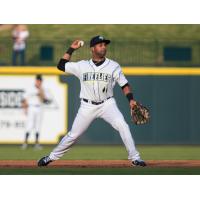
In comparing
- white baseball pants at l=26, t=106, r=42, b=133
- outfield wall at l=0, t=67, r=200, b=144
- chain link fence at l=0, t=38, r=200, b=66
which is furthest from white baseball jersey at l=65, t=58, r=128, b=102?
chain link fence at l=0, t=38, r=200, b=66

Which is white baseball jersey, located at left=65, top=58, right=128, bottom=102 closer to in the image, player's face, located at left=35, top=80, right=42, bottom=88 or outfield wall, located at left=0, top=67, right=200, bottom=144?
player's face, located at left=35, top=80, right=42, bottom=88

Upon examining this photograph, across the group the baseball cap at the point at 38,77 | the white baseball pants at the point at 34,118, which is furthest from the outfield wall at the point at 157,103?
the white baseball pants at the point at 34,118

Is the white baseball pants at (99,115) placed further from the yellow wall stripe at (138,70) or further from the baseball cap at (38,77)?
the yellow wall stripe at (138,70)

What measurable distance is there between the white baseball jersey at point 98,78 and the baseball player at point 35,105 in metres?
6.88

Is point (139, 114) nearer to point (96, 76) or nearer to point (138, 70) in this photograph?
point (96, 76)

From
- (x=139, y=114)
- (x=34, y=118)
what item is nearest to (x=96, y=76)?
(x=139, y=114)

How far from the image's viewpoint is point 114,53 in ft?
75.3

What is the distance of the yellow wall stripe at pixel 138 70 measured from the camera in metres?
20.8

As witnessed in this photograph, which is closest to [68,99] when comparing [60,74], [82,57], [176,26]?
[60,74]

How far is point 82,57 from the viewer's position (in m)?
22.8

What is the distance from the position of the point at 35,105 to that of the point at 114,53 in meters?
3.95

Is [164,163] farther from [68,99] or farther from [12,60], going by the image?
[12,60]

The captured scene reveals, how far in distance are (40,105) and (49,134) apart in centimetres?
82

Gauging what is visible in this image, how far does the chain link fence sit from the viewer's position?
22.6 meters
